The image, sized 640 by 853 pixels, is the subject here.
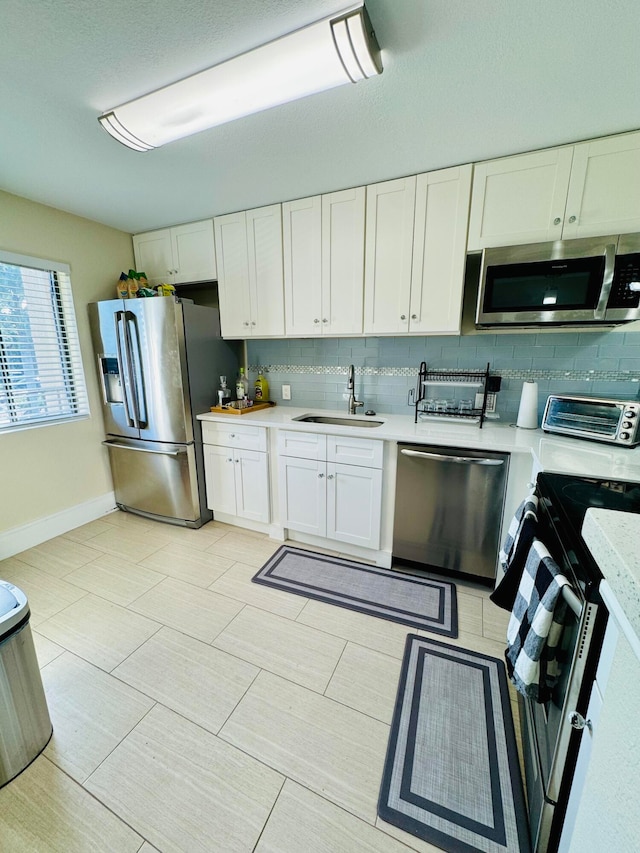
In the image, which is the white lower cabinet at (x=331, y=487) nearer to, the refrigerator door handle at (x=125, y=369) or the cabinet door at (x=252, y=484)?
the cabinet door at (x=252, y=484)

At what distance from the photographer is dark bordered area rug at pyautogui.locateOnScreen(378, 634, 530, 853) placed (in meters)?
1.02

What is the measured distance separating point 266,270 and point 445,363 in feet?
4.94

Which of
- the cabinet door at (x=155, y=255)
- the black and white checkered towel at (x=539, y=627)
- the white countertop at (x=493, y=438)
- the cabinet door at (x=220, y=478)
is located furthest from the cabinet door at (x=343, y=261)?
the black and white checkered towel at (x=539, y=627)

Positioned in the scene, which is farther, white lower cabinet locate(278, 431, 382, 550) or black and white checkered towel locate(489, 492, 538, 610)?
white lower cabinet locate(278, 431, 382, 550)

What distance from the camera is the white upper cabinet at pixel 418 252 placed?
1.96 metres

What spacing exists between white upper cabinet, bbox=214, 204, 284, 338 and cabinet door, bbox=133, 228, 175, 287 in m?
0.54

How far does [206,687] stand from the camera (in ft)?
4.78

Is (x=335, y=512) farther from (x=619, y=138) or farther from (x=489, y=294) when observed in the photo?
(x=619, y=138)

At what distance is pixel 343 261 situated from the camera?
2.27 meters

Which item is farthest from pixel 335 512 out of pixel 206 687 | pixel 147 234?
pixel 147 234

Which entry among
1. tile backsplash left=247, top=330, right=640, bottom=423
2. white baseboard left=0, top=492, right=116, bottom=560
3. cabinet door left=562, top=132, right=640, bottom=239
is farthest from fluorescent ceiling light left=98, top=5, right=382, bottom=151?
white baseboard left=0, top=492, right=116, bottom=560

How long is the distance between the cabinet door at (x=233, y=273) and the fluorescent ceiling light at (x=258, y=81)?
997mm

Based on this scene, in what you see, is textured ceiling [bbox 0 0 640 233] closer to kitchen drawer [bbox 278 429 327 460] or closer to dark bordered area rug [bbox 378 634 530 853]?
kitchen drawer [bbox 278 429 327 460]

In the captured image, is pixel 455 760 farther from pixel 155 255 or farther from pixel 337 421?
pixel 155 255
